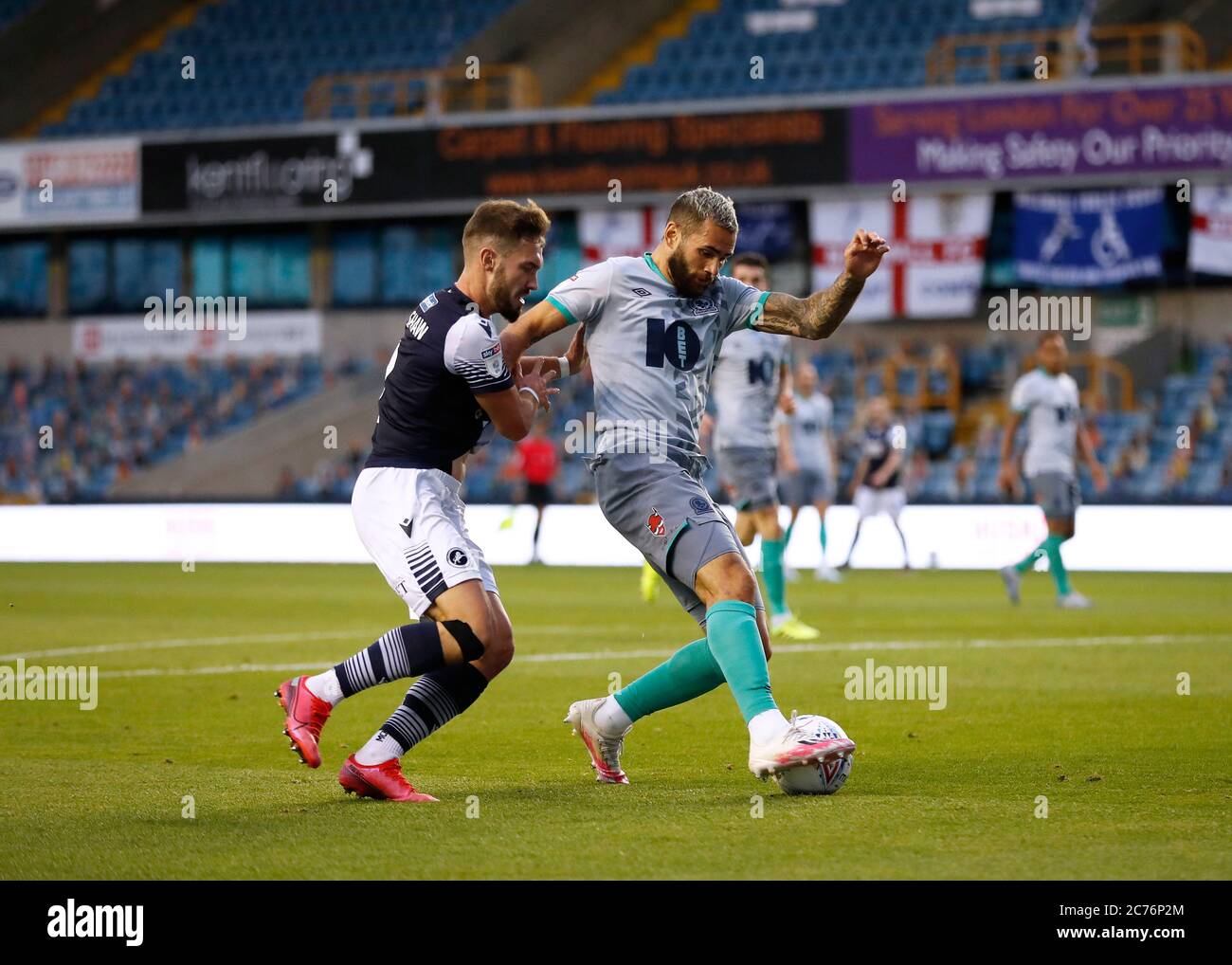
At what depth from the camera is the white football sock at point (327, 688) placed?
609cm

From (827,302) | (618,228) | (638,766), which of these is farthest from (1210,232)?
(827,302)

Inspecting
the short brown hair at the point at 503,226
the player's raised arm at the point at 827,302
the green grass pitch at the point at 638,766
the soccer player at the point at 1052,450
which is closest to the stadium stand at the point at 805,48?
the soccer player at the point at 1052,450

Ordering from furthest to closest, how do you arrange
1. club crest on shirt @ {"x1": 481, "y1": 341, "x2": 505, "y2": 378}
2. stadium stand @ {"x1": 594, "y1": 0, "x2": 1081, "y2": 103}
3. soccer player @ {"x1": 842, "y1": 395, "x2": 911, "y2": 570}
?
stadium stand @ {"x1": 594, "y1": 0, "x2": 1081, "y2": 103} → soccer player @ {"x1": 842, "y1": 395, "x2": 911, "y2": 570} → club crest on shirt @ {"x1": 481, "y1": 341, "x2": 505, "y2": 378}

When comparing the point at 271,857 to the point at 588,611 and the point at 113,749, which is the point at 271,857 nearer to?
the point at 113,749

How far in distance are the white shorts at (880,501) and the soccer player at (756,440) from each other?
8.56 metres

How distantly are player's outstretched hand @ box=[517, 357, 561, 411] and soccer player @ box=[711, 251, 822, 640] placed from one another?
620cm

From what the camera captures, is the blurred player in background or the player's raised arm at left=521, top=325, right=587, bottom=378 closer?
the player's raised arm at left=521, top=325, right=587, bottom=378

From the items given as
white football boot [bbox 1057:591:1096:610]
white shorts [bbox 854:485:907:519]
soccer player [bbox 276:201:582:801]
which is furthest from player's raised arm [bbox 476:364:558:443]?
white shorts [bbox 854:485:907:519]

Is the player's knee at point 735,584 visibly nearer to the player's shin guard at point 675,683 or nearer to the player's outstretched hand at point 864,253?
the player's shin guard at point 675,683

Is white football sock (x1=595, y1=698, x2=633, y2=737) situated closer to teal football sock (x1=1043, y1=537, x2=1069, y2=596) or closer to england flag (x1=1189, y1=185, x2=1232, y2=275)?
teal football sock (x1=1043, y1=537, x2=1069, y2=596)

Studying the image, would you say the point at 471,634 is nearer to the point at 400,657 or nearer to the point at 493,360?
the point at 400,657

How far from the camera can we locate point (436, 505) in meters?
6.07

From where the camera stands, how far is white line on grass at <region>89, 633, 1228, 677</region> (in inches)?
424
